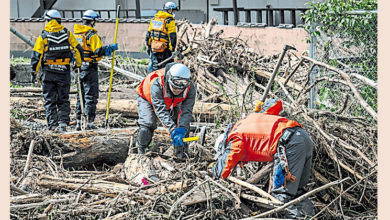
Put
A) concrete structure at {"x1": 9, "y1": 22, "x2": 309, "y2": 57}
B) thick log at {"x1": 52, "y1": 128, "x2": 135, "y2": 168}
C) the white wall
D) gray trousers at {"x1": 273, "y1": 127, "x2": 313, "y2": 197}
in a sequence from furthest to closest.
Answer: the white wall
concrete structure at {"x1": 9, "y1": 22, "x2": 309, "y2": 57}
thick log at {"x1": 52, "y1": 128, "x2": 135, "y2": 168}
gray trousers at {"x1": 273, "y1": 127, "x2": 313, "y2": 197}

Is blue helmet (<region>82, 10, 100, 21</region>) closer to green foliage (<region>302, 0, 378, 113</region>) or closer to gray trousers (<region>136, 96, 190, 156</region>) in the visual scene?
gray trousers (<region>136, 96, 190, 156</region>)

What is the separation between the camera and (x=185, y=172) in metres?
6.24

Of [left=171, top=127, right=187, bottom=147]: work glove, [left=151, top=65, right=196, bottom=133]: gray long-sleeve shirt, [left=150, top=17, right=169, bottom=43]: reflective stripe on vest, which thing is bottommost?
[left=171, top=127, right=187, bottom=147]: work glove

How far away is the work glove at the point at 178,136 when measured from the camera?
266 inches

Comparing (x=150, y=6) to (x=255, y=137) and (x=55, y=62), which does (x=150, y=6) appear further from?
(x=255, y=137)

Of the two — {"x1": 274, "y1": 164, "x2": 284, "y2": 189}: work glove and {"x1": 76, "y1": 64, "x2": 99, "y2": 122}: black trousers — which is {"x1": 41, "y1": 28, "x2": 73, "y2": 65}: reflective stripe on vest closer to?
{"x1": 76, "y1": 64, "x2": 99, "y2": 122}: black trousers

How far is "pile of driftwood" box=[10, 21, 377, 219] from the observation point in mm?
5777

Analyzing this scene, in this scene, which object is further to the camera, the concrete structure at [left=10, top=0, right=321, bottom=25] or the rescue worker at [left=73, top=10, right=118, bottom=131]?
the concrete structure at [left=10, top=0, right=321, bottom=25]

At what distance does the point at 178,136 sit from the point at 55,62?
2808 millimetres

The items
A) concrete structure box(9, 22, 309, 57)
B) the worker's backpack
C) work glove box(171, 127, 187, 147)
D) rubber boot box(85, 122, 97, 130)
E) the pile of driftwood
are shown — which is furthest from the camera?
concrete structure box(9, 22, 309, 57)

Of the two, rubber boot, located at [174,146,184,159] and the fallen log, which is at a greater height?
the fallen log

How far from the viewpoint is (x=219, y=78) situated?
1052cm

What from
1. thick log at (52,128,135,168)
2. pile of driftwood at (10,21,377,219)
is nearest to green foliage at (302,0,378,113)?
pile of driftwood at (10,21,377,219)

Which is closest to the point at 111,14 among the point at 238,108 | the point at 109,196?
the point at 238,108
